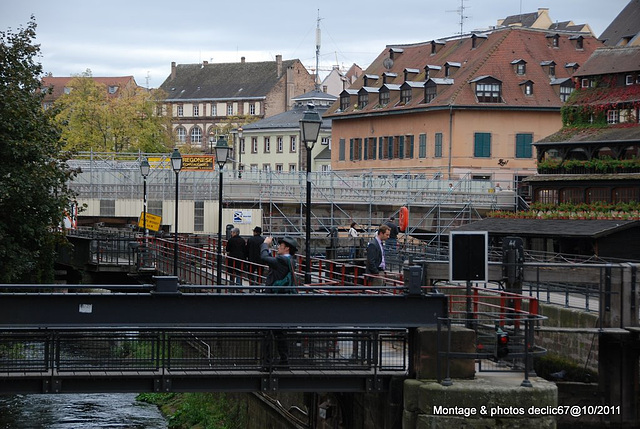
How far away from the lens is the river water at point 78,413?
29828mm

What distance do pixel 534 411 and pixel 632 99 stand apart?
3734 centimetres

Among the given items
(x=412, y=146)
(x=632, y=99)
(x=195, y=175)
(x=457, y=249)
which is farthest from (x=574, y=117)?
(x=457, y=249)

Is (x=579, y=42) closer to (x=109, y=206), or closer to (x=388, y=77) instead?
(x=388, y=77)

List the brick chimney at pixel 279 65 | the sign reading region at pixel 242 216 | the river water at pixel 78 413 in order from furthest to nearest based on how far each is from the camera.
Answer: the brick chimney at pixel 279 65 → the sign reading region at pixel 242 216 → the river water at pixel 78 413

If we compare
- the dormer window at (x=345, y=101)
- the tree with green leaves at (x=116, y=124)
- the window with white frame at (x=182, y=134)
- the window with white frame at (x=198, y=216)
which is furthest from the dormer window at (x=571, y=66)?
the window with white frame at (x=182, y=134)

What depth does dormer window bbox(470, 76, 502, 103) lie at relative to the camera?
247ft

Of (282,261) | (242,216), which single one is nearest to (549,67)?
(242,216)

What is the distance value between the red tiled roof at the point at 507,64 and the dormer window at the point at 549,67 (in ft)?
0.72

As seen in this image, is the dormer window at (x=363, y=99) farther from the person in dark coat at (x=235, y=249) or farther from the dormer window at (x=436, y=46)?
the person in dark coat at (x=235, y=249)

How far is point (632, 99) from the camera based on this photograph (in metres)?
50.5

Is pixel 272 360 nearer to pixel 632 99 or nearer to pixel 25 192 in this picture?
pixel 25 192

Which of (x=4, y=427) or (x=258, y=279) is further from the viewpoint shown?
(x=4, y=427)

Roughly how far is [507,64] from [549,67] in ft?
9.63

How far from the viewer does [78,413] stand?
31766 mm
